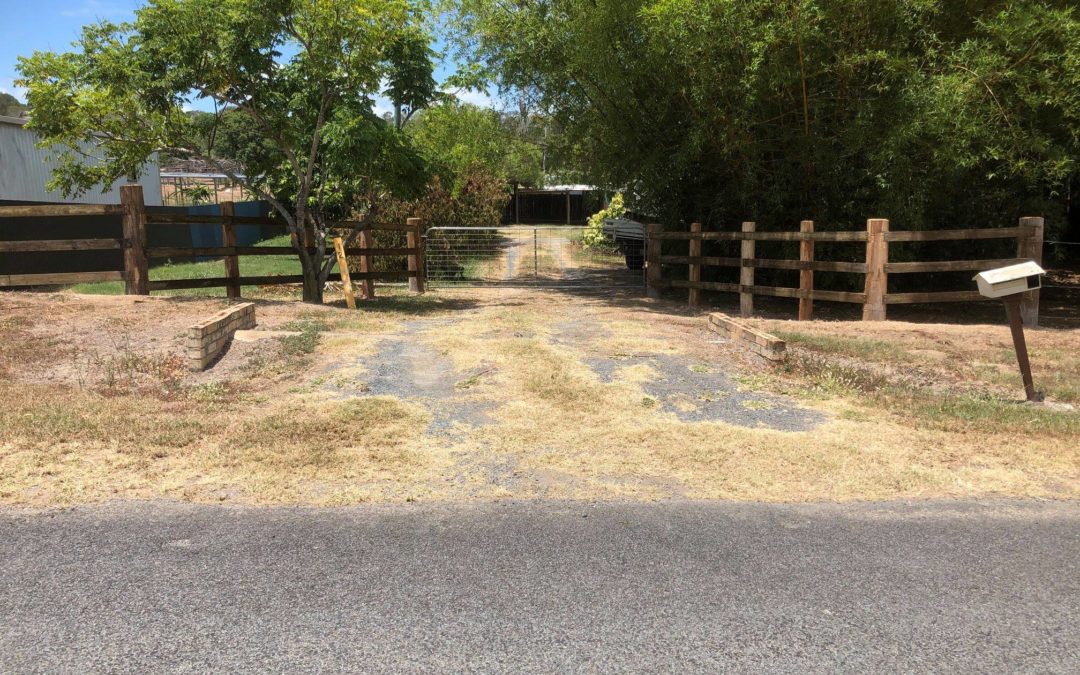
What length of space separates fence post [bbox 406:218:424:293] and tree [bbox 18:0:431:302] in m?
2.81

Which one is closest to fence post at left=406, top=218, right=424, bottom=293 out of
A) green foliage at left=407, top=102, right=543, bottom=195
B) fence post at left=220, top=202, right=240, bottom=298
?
fence post at left=220, top=202, right=240, bottom=298

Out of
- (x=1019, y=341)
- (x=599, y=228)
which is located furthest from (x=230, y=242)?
(x=599, y=228)

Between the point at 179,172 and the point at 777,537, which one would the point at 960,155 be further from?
the point at 179,172

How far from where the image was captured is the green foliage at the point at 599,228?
24.5 meters

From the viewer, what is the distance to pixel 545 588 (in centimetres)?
348

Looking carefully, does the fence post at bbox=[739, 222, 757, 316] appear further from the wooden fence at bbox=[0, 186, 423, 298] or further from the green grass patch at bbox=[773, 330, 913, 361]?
the wooden fence at bbox=[0, 186, 423, 298]

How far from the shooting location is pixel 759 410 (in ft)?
21.0

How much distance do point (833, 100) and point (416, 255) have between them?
27.7ft

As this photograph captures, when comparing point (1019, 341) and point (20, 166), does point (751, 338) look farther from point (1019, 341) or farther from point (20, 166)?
point (20, 166)

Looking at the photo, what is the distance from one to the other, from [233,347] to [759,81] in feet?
27.4

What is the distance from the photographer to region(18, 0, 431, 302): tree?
10.8m

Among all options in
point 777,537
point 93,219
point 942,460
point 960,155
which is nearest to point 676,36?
point 960,155

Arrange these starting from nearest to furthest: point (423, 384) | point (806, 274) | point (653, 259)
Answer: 1. point (423, 384)
2. point (806, 274)
3. point (653, 259)

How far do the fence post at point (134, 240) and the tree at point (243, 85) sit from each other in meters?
0.95
